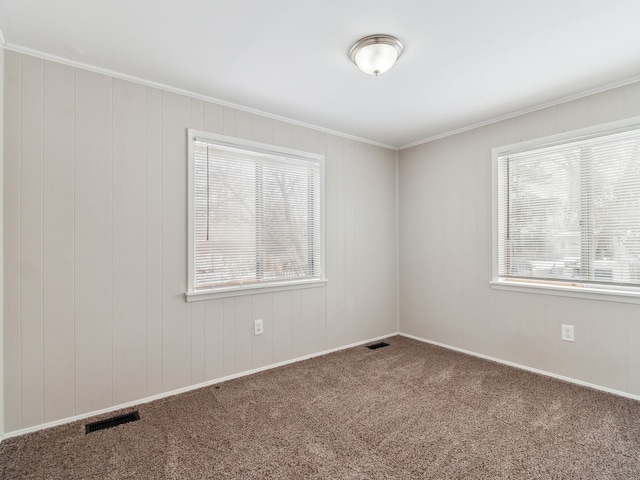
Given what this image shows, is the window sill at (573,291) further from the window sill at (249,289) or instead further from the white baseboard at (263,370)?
the window sill at (249,289)

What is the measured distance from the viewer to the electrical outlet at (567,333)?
285 centimetres

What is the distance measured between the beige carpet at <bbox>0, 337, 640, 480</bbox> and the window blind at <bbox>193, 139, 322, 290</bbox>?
3.23 ft

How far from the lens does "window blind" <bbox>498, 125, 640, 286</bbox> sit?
8.50 ft

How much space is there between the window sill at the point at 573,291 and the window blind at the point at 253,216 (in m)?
1.84

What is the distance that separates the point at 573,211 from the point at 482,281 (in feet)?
3.33

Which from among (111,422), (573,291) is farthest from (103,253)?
(573,291)

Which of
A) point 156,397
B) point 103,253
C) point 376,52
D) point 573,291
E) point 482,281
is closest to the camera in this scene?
point 376,52

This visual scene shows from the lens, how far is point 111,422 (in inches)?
88.6

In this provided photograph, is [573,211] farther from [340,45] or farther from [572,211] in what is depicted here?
[340,45]

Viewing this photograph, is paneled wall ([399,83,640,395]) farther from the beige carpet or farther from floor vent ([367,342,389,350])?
floor vent ([367,342,389,350])

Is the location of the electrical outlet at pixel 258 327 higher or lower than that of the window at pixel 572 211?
lower

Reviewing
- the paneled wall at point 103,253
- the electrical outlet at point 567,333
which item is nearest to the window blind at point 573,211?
the electrical outlet at point 567,333

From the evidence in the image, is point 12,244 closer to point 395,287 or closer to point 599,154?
point 395,287

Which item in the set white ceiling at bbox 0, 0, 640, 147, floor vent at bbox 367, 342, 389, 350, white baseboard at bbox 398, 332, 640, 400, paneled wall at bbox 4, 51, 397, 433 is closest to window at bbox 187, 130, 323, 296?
paneled wall at bbox 4, 51, 397, 433
